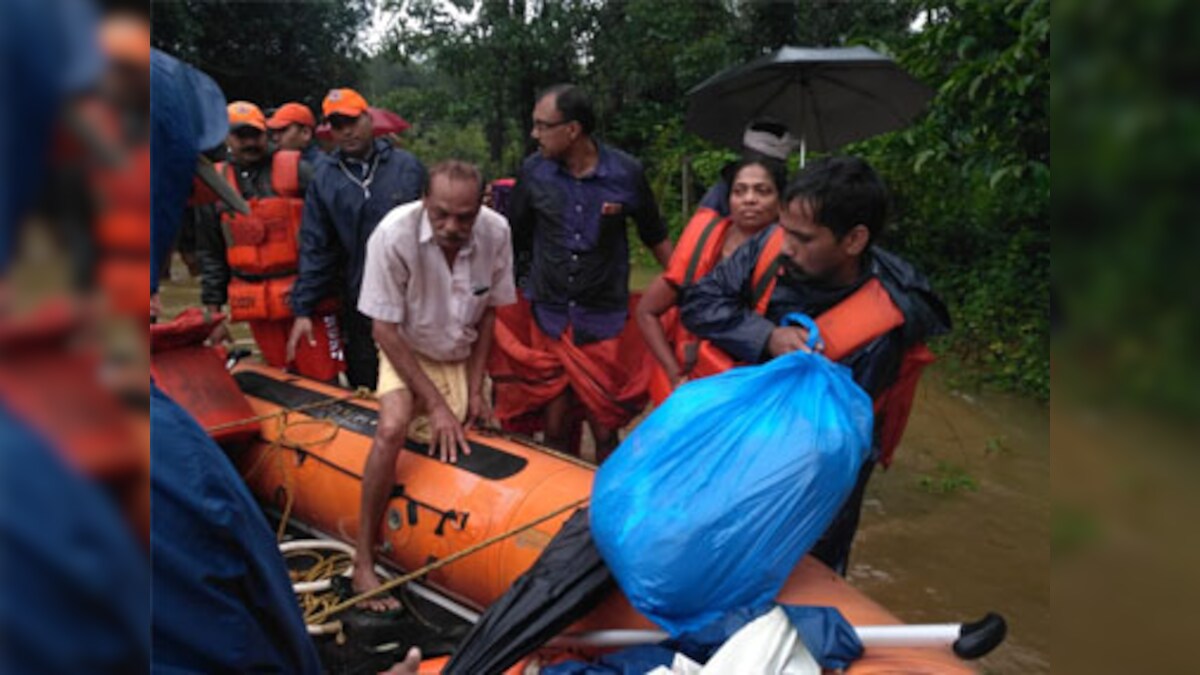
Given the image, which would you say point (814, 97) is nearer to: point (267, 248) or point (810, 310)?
point (810, 310)

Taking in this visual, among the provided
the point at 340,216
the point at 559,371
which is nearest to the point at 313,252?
the point at 340,216

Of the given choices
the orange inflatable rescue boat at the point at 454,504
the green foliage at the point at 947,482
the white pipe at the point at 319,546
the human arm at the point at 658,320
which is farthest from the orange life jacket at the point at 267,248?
the green foliage at the point at 947,482

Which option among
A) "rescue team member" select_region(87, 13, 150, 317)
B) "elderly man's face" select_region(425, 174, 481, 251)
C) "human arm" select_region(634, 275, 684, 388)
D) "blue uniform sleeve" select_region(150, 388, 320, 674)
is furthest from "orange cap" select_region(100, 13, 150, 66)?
"human arm" select_region(634, 275, 684, 388)

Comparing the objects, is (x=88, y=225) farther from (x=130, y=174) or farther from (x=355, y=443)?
(x=355, y=443)

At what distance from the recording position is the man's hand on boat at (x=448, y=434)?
3.08 m

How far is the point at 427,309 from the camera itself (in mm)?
3180

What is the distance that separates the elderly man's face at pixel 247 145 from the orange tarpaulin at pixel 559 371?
1.58 metres

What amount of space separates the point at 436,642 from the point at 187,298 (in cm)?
793

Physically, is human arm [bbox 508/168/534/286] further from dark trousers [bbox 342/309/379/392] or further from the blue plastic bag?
the blue plastic bag

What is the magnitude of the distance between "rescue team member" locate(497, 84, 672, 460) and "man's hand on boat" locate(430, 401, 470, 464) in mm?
901

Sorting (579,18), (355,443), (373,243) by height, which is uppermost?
(579,18)

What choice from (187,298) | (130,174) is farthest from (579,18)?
(130,174)

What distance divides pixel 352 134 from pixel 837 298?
8.45 feet

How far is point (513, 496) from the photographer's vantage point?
2846mm
